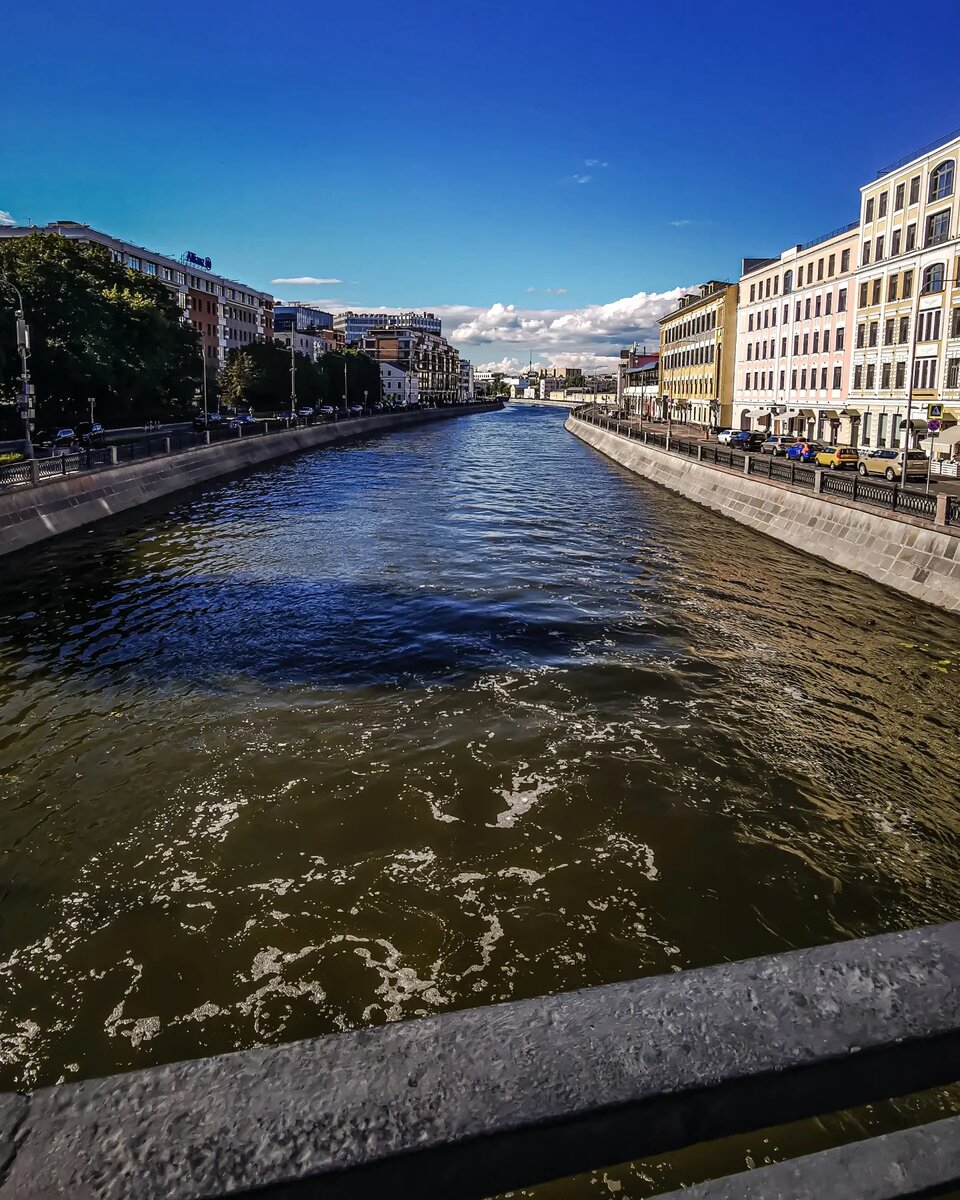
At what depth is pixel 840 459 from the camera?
45.1 m

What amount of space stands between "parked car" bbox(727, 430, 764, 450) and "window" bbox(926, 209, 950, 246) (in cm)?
1684

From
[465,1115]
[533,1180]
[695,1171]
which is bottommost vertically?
[695,1171]

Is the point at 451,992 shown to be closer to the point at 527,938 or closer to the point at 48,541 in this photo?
the point at 527,938

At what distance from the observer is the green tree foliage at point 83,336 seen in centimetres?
4931

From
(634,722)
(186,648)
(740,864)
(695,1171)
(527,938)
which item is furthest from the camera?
(186,648)

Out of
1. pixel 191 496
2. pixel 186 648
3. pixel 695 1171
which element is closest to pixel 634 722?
pixel 695 1171

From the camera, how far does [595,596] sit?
2212 centimetres

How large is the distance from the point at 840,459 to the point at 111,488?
1412 inches

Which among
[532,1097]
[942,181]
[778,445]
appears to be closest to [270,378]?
[778,445]

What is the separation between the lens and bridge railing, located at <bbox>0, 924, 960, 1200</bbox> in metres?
1.43

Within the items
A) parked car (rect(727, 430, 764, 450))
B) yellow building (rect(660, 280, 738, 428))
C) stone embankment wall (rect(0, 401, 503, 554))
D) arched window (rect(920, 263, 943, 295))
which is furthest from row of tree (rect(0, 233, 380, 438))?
yellow building (rect(660, 280, 738, 428))

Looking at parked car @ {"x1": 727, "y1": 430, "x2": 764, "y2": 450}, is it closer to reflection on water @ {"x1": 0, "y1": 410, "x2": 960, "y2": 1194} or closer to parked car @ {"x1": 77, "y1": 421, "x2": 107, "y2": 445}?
reflection on water @ {"x1": 0, "y1": 410, "x2": 960, "y2": 1194}

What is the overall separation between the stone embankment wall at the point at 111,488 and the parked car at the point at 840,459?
110 ft

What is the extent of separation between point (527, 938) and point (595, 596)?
1457 cm
